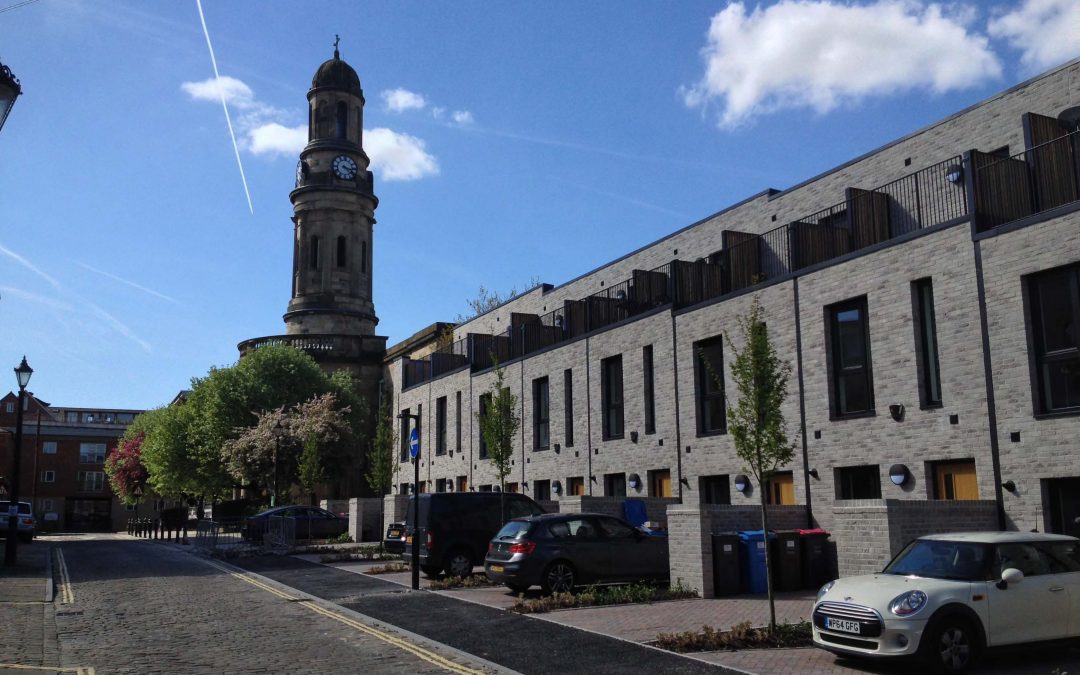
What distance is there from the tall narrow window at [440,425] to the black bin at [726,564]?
75.3ft

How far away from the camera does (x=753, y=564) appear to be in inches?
640

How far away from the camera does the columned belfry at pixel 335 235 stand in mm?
64188

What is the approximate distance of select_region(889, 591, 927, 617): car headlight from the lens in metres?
9.45

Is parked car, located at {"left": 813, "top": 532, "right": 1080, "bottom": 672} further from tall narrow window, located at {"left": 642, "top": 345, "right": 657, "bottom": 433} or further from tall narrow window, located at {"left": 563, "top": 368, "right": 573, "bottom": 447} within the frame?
tall narrow window, located at {"left": 563, "top": 368, "right": 573, "bottom": 447}

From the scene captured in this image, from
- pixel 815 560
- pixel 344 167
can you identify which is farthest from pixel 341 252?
pixel 815 560

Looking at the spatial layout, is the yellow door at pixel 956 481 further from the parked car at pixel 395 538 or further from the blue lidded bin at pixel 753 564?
the parked car at pixel 395 538

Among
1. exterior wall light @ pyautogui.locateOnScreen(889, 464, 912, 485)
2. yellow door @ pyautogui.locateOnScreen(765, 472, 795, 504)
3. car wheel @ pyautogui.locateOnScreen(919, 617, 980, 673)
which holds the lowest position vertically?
car wheel @ pyautogui.locateOnScreen(919, 617, 980, 673)

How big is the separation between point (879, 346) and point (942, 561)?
8400 mm

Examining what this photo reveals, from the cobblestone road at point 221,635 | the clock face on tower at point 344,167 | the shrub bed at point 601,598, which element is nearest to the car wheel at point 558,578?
the shrub bed at point 601,598

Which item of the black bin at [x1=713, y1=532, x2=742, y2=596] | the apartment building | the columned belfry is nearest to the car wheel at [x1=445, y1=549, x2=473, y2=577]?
the apartment building

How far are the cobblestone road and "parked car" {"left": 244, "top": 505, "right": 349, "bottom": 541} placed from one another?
14891mm

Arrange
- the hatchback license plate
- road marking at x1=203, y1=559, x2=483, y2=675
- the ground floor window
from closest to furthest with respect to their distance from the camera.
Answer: the hatchback license plate → road marking at x1=203, y1=559, x2=483, y2=675 → the ground floor window

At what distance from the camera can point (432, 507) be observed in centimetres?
2030

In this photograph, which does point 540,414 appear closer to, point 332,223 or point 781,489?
point 781,489
